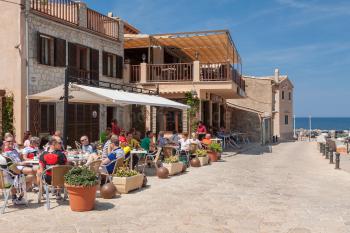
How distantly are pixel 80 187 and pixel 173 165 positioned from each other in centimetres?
504

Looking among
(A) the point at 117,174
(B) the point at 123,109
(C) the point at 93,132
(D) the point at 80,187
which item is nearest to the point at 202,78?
(B) the point at 123,109

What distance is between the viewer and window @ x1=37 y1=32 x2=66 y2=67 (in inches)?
585

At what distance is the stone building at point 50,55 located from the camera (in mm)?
14055

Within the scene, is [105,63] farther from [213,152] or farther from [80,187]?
[80,187]

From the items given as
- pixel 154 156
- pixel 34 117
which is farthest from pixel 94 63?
pixel 154 156

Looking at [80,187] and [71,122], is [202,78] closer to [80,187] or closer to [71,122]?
[71,122]

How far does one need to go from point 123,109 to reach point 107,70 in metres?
2.41

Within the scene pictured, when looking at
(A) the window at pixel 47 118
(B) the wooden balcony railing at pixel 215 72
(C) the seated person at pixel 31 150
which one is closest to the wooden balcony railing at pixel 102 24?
(A) the window at pixel 47 118

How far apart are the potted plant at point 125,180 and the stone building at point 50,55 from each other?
21.1 ft

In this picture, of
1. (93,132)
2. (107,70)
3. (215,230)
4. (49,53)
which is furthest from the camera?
(107,70)

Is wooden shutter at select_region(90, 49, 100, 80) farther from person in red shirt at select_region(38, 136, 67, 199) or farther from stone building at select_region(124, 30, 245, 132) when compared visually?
person in red shirt at select_region(38, 136, 67, 199)

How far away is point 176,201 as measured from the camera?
8.12 m

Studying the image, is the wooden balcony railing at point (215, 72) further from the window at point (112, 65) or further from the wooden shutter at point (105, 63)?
the wooden shutter at point (105, 63)

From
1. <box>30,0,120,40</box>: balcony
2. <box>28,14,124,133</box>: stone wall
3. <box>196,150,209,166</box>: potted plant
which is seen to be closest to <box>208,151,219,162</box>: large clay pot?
<box>196,150,209,166</box>: potted plant
